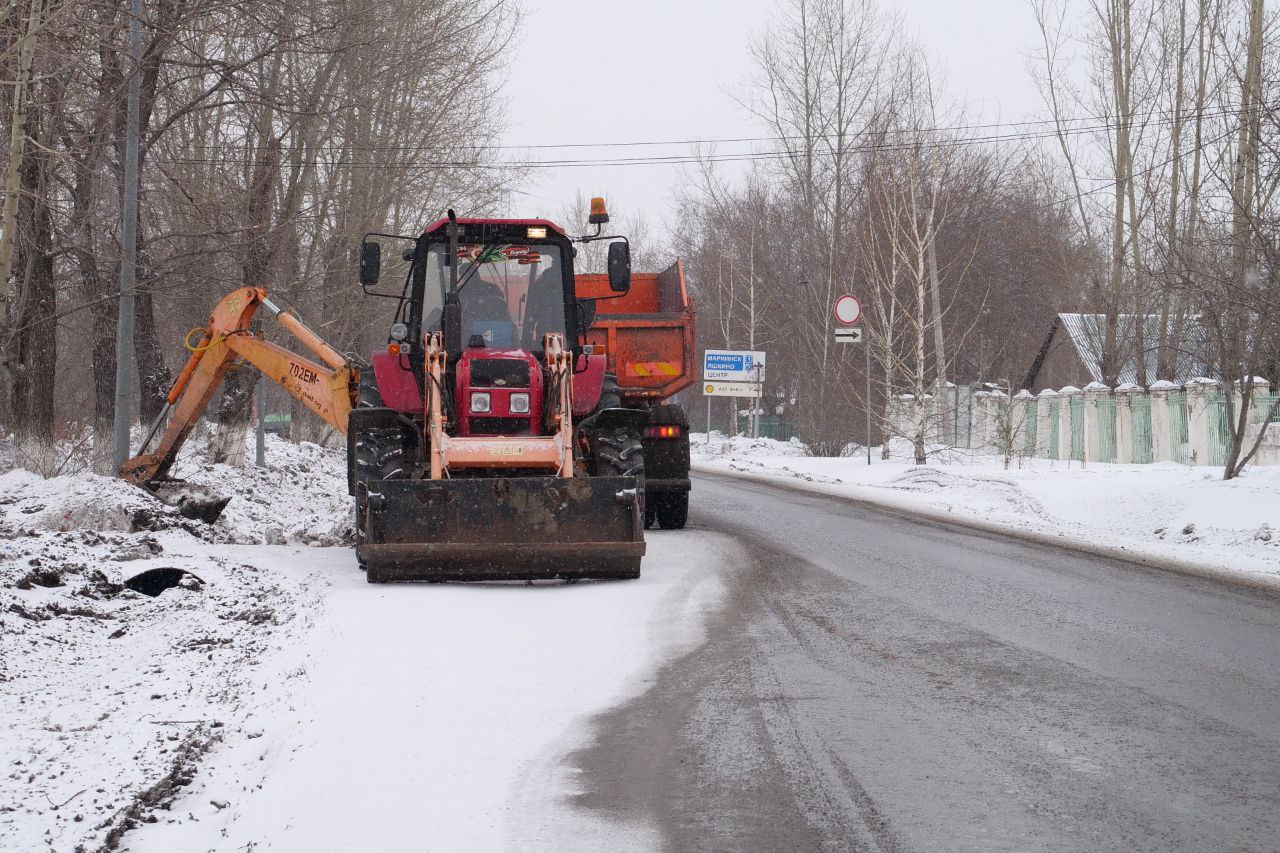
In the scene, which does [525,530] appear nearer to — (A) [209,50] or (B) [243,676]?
(B) [243,676]

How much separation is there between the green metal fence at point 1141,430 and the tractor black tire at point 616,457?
2122 centimetres

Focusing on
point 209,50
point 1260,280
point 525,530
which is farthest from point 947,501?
point 209,50

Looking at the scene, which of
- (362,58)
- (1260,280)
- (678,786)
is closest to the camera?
(678,786)

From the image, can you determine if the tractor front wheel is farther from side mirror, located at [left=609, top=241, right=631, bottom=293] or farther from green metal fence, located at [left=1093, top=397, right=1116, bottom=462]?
green metal fence, located at [left=1093, top=397, right=1116, bottom=462]

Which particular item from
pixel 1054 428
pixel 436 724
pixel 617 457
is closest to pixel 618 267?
pixel 617 457

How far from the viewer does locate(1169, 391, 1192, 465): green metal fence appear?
90.6ft

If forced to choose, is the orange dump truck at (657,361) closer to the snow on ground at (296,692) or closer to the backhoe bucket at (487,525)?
the snow on ground at (296,692)

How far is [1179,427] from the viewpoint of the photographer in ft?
91.6

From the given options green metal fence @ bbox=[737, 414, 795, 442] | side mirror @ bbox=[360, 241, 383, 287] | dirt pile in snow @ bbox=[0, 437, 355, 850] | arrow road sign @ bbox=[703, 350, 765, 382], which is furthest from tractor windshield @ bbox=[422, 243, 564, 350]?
green metal fence @ bbox=[737, 414, 795, 442]

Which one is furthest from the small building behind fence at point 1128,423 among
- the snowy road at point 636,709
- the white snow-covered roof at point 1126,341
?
the snowy road at point 636,709

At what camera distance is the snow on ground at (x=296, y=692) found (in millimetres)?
4352

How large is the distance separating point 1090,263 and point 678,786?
3225 cm

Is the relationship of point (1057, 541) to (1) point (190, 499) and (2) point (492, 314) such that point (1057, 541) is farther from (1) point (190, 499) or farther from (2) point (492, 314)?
(1) point (190, 499)

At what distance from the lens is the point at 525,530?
30.8 ft
